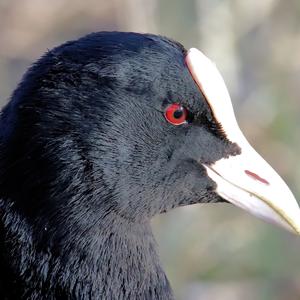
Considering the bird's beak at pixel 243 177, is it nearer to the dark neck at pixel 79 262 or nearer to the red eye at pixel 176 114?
the red eye at pixel 176 114

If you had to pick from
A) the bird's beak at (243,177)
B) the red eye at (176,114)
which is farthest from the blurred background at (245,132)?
the red eye at (176,114)

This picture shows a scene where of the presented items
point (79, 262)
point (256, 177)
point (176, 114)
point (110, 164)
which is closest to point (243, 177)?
point (256, 177)

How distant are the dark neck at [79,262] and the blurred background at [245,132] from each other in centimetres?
178

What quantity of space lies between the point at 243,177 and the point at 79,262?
50 centimetres

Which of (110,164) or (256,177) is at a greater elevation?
(110,164)

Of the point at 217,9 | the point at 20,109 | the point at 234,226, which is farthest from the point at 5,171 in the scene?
the point at 217,9

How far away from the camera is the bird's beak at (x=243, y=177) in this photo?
2.84 metres

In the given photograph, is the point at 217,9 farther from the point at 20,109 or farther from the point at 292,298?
the point at 20,109

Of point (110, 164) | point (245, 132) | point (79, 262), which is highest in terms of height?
point (110, 164)

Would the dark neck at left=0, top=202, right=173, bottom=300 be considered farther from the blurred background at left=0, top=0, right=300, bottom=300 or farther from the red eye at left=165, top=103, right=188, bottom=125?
the blurred background at left=0, top=0, right=300, bottom=300

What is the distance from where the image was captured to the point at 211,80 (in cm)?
285

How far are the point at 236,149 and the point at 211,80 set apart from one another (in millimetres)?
203

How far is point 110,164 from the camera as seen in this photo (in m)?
2.73

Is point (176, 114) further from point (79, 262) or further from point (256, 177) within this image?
point (79, 262)
